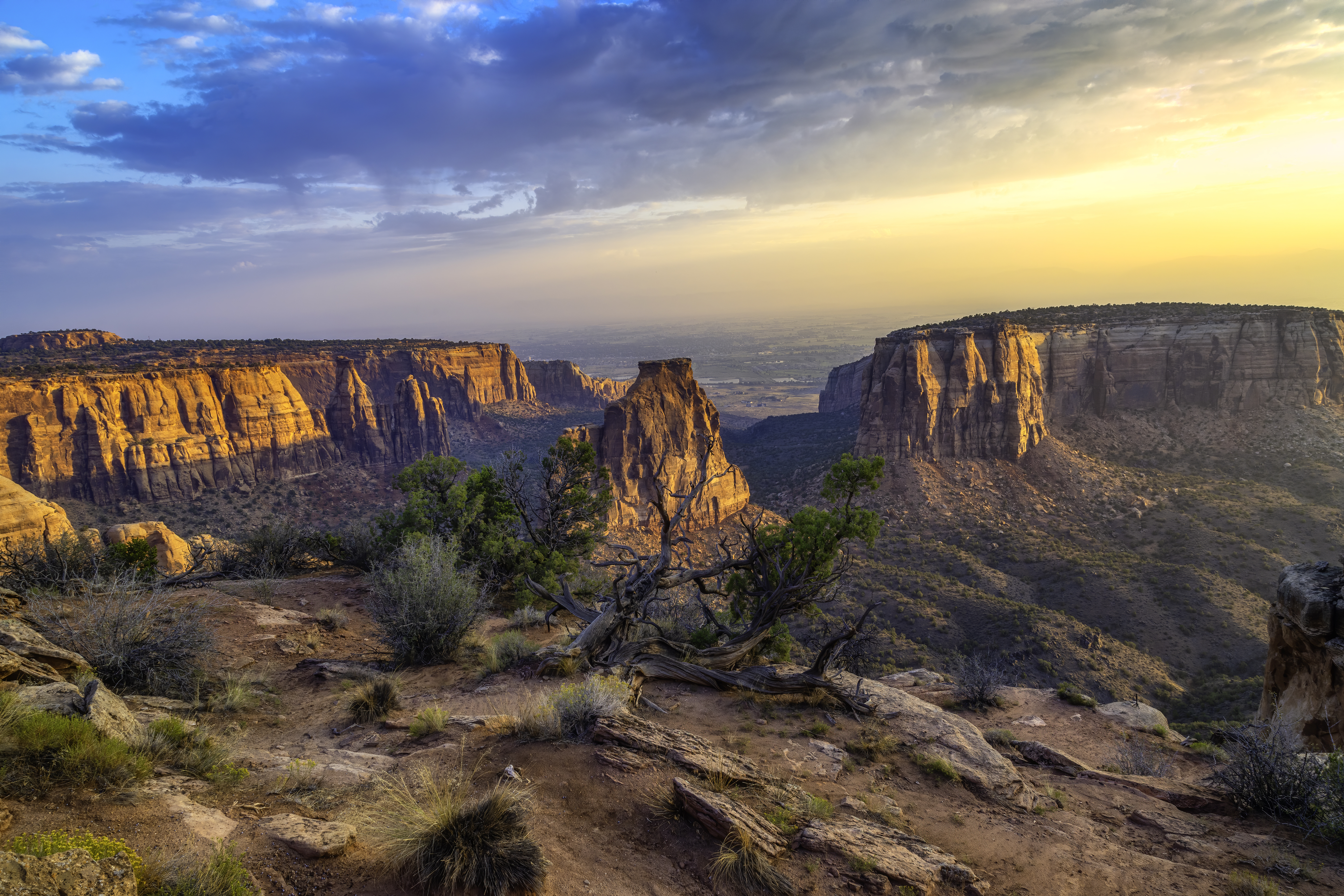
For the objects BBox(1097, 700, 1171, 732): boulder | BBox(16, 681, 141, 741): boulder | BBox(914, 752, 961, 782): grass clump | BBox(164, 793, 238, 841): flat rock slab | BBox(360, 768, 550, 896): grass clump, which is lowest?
BBox(1097, 700, 1171, 732): boulder

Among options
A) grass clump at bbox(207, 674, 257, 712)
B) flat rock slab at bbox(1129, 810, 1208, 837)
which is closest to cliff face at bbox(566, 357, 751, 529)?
grass clump at bbox(207, 674, 257, 712)

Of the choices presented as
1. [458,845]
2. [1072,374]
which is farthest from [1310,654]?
[1072,374]

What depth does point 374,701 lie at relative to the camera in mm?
9664

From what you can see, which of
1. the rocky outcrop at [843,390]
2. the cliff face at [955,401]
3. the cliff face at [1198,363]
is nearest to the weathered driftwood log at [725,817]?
the cliff face at [955,401]

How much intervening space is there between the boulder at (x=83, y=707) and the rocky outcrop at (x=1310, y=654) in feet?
62.1

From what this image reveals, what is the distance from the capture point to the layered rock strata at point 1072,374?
54719 mm

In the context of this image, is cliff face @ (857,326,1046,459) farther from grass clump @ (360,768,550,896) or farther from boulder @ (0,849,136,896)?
boulder @ (0,849,136,896)

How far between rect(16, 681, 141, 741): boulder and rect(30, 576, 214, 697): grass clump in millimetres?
2726

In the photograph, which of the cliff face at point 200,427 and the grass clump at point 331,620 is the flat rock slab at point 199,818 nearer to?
the grass clump at point 331,620

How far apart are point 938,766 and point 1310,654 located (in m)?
8.92

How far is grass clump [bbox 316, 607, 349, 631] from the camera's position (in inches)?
584

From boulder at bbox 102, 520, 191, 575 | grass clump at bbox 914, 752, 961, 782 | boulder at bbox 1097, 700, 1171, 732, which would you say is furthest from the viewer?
boulder at bbox 102, 520, 191, 575

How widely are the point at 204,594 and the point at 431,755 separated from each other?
11.1 meters

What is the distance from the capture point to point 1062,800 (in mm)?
10211
